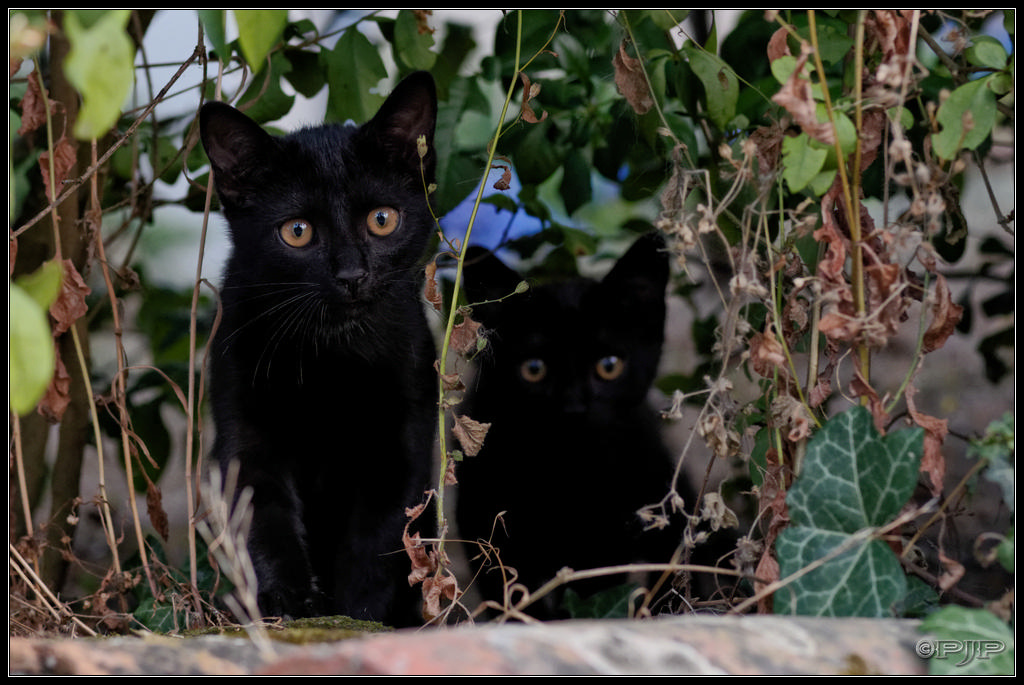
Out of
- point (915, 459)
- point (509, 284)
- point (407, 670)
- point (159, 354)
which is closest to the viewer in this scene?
point (407, 670)

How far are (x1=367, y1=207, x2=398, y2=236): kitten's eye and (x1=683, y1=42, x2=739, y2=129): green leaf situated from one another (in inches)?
27.4

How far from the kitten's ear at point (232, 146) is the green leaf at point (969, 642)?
4.81 ft

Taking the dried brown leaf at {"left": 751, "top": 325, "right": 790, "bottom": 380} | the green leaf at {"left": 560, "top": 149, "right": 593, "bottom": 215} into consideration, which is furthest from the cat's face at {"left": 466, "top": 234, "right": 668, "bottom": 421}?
Result: the dried brown leaf at {"left": 751, "top": 325, "right": 790, "bottom": 380}

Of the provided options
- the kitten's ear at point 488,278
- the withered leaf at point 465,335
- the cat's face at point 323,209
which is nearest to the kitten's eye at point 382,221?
the cat's face at point 323,209

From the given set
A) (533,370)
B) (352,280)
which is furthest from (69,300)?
(533,370)

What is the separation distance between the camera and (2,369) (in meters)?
1.30

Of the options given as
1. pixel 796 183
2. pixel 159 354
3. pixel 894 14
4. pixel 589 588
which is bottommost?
pixel 589 588

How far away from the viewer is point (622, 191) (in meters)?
2.63

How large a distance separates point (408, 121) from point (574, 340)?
72 cm

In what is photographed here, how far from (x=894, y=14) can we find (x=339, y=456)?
1379 millimetres

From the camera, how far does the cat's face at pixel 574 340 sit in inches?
90.4

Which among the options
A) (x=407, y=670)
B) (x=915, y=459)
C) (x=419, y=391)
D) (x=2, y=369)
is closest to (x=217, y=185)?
(x=419, y=391)

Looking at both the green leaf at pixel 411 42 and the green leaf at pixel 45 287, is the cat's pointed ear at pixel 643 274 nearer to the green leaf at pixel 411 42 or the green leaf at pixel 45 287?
the green leaf at pixel 411 42

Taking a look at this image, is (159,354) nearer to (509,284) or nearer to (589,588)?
(509,284)
